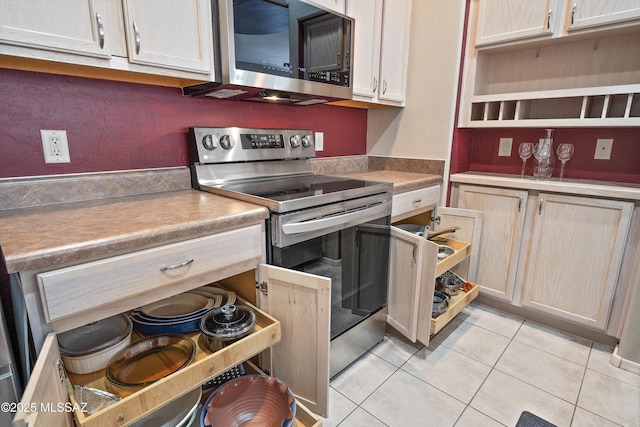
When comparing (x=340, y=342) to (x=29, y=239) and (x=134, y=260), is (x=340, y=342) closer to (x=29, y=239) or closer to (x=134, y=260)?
(x=134, y=260)

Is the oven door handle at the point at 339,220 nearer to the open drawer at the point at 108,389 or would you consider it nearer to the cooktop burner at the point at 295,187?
the cooktop burner at the point at 295,187

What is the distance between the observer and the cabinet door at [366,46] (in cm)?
180

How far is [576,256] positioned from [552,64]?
1.14m

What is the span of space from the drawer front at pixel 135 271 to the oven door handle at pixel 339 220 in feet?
0.46

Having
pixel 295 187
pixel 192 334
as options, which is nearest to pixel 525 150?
pixel 295 187

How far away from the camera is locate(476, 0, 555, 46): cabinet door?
175 centimetres

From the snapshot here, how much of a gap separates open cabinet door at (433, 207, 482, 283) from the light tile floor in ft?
1.22

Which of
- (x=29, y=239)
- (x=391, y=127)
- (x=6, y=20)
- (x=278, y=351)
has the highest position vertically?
(x=6, y=20)

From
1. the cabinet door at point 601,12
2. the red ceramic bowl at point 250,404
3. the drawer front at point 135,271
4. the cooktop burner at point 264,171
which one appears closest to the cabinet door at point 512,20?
the cabinet door at point 601,12

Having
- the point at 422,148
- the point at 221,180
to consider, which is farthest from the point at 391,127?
the point at 221,180

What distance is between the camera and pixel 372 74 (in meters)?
1.97

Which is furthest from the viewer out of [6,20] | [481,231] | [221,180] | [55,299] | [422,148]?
[422,148]

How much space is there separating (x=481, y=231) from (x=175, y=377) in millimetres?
1886

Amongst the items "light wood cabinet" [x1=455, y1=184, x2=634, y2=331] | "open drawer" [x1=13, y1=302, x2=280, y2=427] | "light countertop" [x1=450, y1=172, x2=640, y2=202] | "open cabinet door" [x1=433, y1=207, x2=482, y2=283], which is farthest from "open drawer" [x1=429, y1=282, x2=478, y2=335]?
"open drawer" [x1=13, y1=302, x2=280, y2=427]
